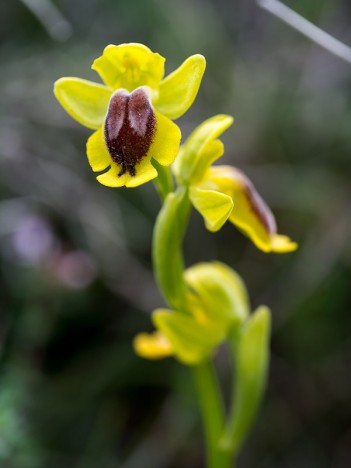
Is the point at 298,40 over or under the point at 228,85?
over

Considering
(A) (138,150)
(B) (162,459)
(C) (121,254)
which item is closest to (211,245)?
(C) (121,254)

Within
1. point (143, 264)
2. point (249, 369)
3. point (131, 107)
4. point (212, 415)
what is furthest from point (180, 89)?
point (143, 264)

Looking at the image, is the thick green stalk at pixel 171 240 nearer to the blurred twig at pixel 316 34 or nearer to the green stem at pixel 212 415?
the green stem at pixel 212 415

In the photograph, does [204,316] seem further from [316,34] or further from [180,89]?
[316,34]

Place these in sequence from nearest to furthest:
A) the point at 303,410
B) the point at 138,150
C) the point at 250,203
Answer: the point at 138,150
the point at 250,203
the point at 303,410

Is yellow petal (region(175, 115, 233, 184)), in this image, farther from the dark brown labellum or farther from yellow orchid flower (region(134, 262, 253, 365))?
yellow orchid flower (region(134, 262, 253, 365))

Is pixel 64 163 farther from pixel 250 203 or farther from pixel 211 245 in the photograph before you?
pixel 250 203

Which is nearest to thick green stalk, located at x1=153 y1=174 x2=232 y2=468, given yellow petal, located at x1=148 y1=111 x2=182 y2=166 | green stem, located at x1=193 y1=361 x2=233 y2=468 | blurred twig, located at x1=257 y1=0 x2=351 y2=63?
green stem, located at x1=193 y1=361 x2=233 y2=468
